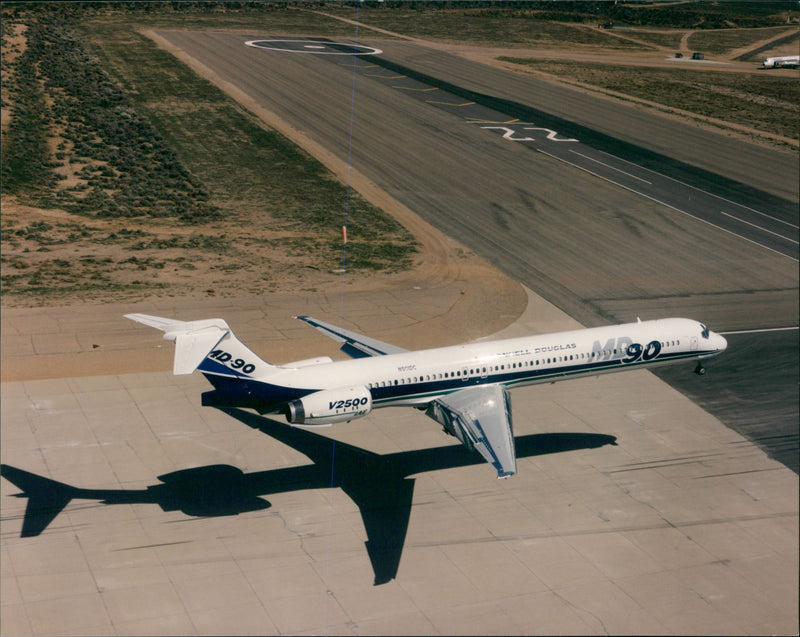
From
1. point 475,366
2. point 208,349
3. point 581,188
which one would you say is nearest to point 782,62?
point 475,366

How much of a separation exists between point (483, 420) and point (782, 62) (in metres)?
21.3

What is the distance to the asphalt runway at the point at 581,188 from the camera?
211 ft

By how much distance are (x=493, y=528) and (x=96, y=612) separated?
16.8 m

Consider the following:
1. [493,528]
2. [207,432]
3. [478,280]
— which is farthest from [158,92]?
[493,528]

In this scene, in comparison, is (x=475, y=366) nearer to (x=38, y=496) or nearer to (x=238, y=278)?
(x=38, y=496)

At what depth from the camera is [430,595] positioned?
121 feet

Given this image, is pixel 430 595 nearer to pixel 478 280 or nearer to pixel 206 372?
pixel 206 372

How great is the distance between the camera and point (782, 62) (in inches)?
1688

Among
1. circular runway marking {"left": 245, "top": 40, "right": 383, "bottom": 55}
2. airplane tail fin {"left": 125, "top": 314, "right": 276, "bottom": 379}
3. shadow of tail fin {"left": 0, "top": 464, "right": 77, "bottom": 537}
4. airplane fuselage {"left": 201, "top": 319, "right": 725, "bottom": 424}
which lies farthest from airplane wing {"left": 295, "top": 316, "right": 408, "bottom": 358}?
circular runway marking {"left": 245, "top": 40, "right": 383, "bottom": 55}

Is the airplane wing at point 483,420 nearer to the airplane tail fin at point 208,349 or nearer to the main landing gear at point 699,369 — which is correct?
the airplane tail fin at point 208,349

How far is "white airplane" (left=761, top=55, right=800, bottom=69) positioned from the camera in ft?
129

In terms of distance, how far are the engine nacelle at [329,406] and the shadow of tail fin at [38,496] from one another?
37.1 ft

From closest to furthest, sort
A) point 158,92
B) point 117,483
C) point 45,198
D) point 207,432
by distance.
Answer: point 117,483, point 207,432, point 45,198, point 158,92

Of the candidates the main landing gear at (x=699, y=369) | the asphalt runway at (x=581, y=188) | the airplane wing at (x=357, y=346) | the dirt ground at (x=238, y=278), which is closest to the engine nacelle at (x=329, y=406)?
the airplane wing at (x=357, y=346)
